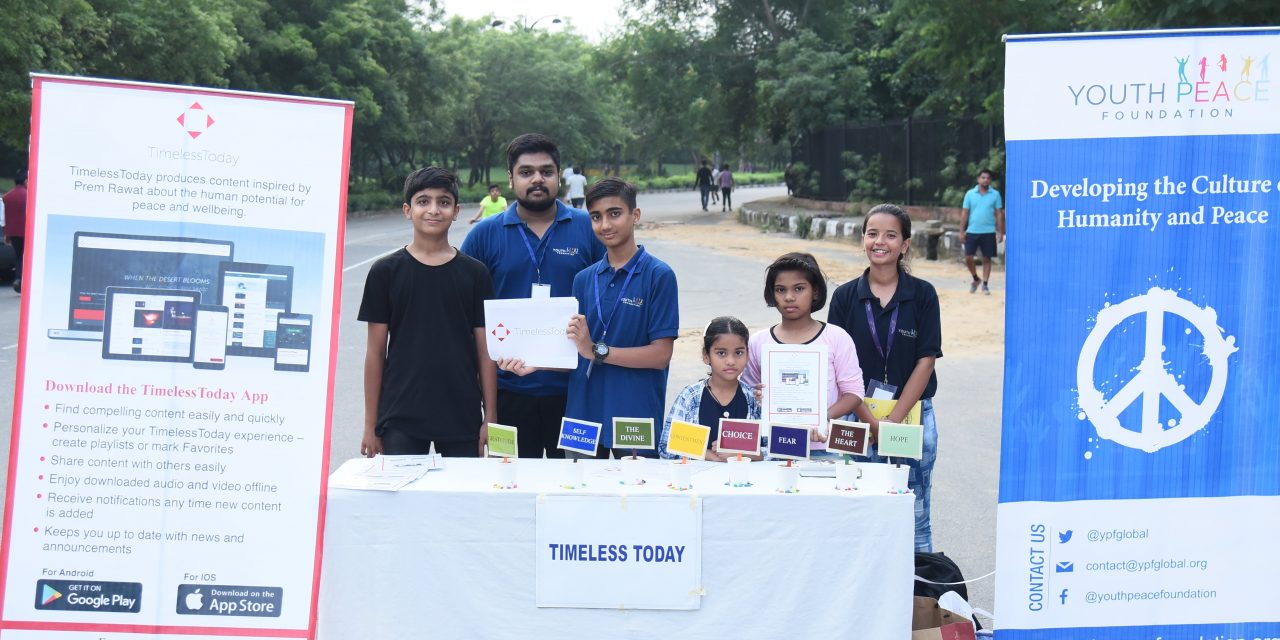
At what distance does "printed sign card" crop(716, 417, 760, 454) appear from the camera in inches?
161

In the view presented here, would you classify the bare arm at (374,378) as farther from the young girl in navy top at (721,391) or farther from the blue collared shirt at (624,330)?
the young girl in navy top at (721,391)

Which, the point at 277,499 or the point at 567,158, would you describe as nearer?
the point at 277,499

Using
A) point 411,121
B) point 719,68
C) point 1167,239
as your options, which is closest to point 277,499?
point 1167,239

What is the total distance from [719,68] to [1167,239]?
3153 cm

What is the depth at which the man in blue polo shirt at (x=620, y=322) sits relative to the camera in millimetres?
4512

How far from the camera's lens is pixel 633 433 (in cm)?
412

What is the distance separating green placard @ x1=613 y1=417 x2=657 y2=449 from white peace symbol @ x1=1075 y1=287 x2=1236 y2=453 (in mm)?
1426

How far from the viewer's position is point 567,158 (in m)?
60.4

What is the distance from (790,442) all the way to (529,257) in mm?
1492

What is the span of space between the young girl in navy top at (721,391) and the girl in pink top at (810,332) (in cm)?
9

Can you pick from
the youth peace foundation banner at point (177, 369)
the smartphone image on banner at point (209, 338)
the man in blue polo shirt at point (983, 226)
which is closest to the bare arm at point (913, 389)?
the youth peace foundation banner at point (177, 369)

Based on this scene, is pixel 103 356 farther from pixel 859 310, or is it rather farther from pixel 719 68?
pixel 719 68

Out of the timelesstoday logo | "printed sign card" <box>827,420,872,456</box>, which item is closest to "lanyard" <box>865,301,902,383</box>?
"printed sign card" <box>827,420,872,456</box>

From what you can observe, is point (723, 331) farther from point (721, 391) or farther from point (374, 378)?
point (374, 378)
